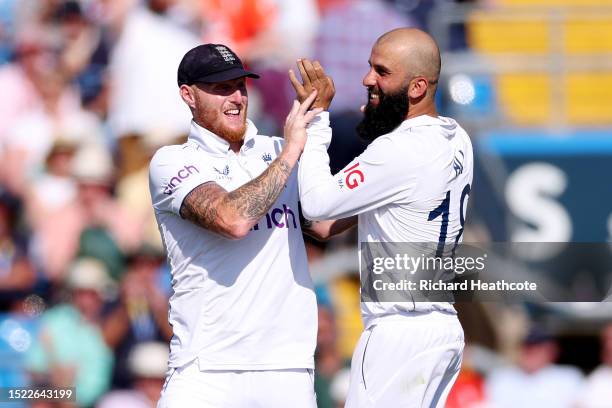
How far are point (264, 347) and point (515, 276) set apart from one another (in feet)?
14.0

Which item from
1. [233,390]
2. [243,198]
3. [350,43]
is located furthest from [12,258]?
[243,198]

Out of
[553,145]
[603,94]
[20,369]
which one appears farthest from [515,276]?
[20,369]

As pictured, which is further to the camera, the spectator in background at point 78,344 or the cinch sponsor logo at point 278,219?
the spectator in background at point 78,344

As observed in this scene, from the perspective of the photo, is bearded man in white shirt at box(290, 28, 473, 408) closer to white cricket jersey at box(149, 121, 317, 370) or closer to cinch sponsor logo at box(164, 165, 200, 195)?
white cricket jersey at box(149, 121, 317, 370)

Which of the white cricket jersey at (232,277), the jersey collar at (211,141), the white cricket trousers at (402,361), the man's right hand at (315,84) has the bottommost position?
the white cricket trousers at (402,361)

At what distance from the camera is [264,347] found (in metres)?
5.62

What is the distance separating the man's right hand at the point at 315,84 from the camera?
5598mm

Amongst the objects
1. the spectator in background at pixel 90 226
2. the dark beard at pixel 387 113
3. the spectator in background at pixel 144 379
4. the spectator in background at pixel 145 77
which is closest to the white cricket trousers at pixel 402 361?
the dark beard at pixel 387 113

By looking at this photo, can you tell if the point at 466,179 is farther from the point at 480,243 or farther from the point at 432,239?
the point at 480,243

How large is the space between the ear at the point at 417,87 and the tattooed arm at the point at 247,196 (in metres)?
0.44

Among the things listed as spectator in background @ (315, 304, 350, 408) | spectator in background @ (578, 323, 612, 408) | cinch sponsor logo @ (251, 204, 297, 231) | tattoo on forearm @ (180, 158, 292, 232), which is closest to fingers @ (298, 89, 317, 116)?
tattoo on forearm @ (180, 158, 292, 232)

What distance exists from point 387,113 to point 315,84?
1.17ft

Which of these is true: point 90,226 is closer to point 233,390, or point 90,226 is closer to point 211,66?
point 211,66

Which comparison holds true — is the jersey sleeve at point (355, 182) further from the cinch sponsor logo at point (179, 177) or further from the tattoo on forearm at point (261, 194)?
the cinch sponsor logo at point (179, 177)
